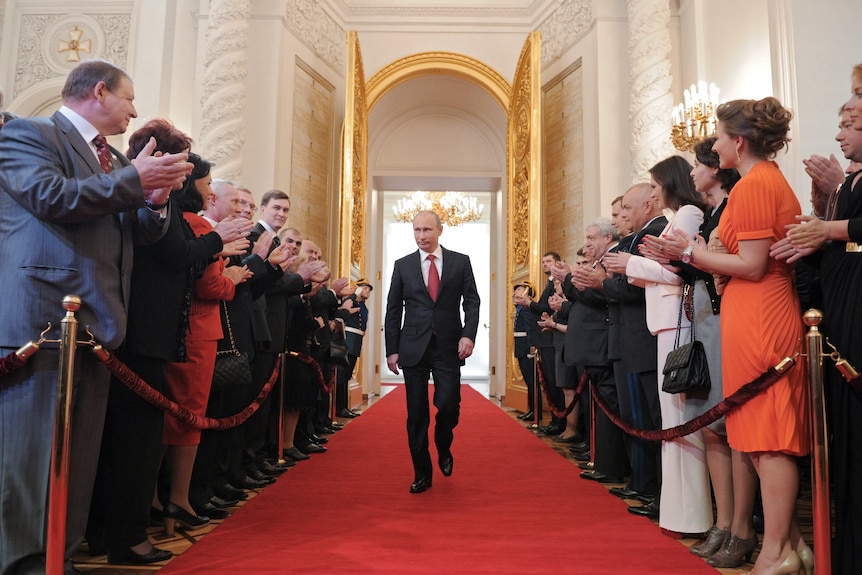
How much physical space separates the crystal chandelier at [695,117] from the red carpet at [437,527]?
4096mm

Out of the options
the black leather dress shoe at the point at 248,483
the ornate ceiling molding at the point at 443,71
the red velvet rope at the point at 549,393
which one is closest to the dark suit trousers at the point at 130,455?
the black leather dress shoe at the point at 248,483

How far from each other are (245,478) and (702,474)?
2.78 m

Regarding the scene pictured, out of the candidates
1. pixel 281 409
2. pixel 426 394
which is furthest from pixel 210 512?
pixel 426 394

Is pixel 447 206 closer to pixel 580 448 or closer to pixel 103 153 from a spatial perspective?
pixel 580 448

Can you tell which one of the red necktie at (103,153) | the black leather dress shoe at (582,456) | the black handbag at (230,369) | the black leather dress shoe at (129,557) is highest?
the red necktie at (103,153)

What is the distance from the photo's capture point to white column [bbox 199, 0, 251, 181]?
8.19 metres

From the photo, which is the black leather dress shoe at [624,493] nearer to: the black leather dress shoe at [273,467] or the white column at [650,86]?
the black leather dress shoe at [273,467]

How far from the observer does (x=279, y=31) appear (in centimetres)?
903

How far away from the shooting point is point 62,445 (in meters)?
2.17

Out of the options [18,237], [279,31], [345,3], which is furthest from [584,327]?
[345,3]

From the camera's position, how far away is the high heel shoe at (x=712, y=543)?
9.55 ft

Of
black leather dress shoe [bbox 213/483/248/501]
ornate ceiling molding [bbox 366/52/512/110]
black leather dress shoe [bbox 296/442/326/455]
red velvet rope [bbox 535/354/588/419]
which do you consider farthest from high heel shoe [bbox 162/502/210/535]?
ornate ceiling molding [bbox 366/52/512/110]

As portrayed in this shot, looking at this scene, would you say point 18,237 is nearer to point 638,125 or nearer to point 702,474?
point 702,474

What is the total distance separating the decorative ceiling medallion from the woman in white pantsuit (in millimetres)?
9793
